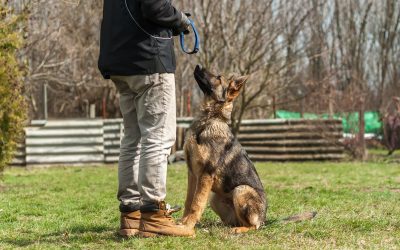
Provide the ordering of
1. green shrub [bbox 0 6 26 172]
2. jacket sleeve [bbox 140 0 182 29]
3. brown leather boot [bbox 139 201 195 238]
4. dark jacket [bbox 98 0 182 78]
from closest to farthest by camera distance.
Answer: jacket sleeve [bbox 140 0 182 29], dark jacket [bbox 98 0 182 78], brown leather boot [bbox 139 201 195 238], green shrub [bbox 0 6 26 172]

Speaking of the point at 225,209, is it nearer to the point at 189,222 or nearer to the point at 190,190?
the point at 190,190

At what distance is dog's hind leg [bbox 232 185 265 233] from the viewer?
5152mm

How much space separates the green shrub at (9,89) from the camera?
29.1 ft

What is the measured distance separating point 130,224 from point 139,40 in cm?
154

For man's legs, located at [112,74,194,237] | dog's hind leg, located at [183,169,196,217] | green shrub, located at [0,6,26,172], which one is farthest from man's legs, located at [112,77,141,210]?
green shrub, located at [0,6,26,172]

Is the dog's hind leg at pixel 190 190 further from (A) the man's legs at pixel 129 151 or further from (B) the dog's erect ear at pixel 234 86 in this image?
(B) the dog's erect ear at pixel 234 86

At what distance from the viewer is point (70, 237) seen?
4918 millimetres

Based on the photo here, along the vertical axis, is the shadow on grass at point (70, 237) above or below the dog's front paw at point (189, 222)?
below

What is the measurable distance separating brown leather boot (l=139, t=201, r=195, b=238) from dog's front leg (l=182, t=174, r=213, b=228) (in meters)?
0.27

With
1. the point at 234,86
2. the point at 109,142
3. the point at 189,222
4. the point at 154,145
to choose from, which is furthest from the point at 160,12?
→ the point at 109,142

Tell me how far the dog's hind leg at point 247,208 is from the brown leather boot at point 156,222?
664mm

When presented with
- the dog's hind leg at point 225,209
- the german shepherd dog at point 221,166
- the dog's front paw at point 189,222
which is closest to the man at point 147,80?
the dog's front paw at point 189,222

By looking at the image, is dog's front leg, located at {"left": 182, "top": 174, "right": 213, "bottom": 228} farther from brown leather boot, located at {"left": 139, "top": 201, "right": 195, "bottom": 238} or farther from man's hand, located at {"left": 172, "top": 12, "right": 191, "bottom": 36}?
man's hand, located at {"left": 172, "top": 12, "right": 191, "bottom": 36}

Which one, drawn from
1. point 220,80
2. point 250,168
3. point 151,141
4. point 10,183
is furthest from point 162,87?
point 10,183
